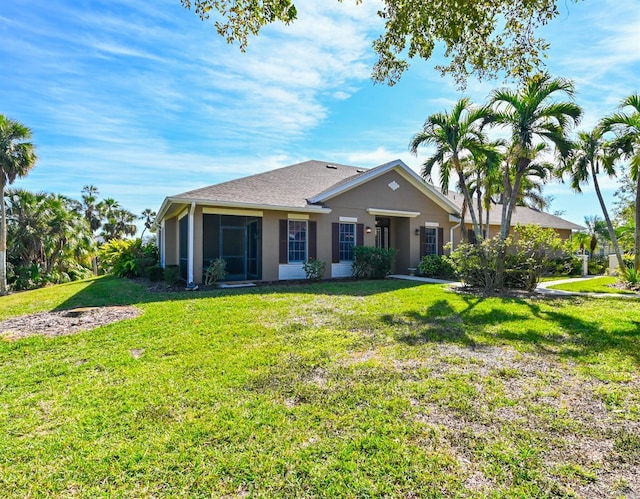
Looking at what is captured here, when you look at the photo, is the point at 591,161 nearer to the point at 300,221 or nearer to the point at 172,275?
the point at 300,221

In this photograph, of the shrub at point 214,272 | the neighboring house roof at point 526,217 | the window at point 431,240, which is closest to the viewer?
the shrub at point 214,272

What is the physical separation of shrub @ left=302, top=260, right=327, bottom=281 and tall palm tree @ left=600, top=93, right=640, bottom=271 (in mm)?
10734

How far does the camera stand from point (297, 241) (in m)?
13.4

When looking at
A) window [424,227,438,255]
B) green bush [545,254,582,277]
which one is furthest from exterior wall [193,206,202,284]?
green bush [545,254,582,277]

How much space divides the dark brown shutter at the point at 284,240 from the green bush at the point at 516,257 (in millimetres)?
5845

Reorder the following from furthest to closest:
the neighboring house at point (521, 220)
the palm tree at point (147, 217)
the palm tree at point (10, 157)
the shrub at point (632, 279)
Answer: the palm tree at point (147, 217) < the neighboring house at point (521, 220) < the palm tree at point (10, 157) < the shrub at point (632, 279)

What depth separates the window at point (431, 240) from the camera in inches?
642

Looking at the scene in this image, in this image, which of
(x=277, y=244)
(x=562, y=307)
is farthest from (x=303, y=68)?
(x=562, y=307)

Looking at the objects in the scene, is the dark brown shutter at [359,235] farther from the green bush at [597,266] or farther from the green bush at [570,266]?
Result: the green bush at [597,266]

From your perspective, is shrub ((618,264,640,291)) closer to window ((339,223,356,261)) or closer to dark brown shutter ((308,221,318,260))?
window ((339,223,356,261))

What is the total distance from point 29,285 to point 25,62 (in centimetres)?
1453

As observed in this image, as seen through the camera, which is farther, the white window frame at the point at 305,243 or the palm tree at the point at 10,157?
the palm tree at the point at 10,157

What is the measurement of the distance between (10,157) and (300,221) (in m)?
14.6

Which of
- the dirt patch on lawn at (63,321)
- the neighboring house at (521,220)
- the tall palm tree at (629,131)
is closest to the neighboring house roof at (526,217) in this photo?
the neighboring house at (521,220)
